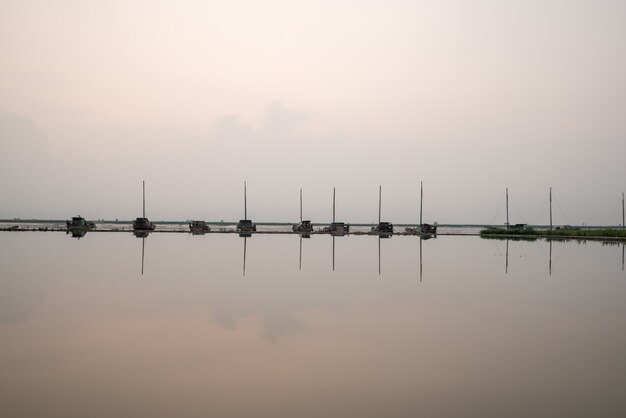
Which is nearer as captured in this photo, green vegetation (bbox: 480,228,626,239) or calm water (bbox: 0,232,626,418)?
calm water (bbox: 0,232,626,418)

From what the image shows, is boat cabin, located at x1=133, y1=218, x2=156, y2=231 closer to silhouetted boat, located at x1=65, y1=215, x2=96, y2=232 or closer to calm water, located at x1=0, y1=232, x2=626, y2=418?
silhouetted boat, located at x1=65, y1=215, x2=96, y2=232

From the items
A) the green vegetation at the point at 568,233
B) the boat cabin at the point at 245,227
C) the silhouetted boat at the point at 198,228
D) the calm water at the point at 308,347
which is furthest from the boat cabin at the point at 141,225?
the calm water at the point at 308,347

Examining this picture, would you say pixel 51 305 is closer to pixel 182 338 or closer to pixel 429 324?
pixel 182 338

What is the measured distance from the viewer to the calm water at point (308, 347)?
1018 cm

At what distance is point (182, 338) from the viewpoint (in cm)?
1495

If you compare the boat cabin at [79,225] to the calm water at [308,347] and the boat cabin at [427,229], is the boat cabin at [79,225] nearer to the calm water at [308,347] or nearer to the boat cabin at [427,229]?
the boat cabin at [427,229]

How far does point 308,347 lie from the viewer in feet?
46.5

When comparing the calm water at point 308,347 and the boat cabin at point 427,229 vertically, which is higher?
the boat cabin at point 427,229

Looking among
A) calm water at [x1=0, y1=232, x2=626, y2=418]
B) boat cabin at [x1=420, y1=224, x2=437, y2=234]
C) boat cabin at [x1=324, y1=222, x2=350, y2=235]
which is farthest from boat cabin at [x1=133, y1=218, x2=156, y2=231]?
calm water at [x1=0, y1=232, x2=626, y2=418]

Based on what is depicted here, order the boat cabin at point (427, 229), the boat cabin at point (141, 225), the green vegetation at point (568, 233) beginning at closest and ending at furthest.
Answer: the green vegetation at point (568, 233) < the boat cabin at point (141, 225) < the boat cabin at point (427, 229)

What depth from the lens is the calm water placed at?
10180 millimetres

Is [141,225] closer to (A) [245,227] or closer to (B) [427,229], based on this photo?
(A) [245,227]

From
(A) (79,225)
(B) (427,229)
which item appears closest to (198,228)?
(A) (79,225)

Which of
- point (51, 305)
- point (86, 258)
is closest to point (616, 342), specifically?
point (51, 305)
